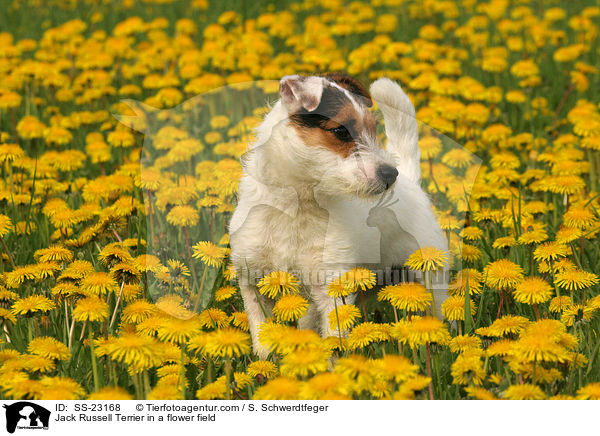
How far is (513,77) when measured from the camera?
865 cm

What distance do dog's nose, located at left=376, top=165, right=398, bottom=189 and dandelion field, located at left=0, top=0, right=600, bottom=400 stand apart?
16.2 inches

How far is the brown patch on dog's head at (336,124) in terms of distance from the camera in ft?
12.7

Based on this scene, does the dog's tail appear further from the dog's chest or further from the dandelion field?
the dog's chest

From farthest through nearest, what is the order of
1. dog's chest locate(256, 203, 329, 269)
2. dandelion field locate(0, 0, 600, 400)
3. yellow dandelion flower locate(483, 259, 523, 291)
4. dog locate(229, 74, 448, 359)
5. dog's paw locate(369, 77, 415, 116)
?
dog's paw locate(369, 77, 415, 116) < dog's chest locate(256, 203, 329, 269) < yellow dandelion flower locate(483, 259, 523, 291) < dog locate(229, 74, 448, 359) < dandelion field locate(0, 0, 600, 400)

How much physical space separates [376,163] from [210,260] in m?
1.13

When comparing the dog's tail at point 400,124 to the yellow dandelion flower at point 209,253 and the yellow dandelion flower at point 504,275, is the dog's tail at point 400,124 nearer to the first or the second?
the yellow dandelion flower at point 504,275

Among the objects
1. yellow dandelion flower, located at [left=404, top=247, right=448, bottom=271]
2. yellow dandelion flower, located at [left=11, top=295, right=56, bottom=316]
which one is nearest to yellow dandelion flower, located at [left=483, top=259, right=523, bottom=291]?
yellow dandelion flower, located at [left=404, top=247, right=448, bottom=271]

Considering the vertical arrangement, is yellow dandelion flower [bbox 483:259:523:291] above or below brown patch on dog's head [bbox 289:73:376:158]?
below

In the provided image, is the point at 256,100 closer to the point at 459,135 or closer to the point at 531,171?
the point at 459,135

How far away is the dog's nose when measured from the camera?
12.5 feet

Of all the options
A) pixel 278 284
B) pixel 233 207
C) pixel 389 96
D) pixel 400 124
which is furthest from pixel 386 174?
pixel 233 207
